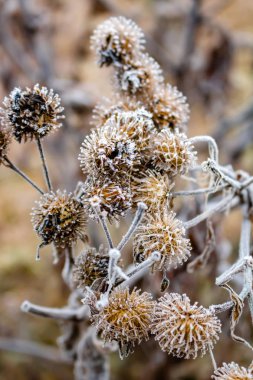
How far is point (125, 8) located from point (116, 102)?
185 centimetres

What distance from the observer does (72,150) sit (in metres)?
2.12

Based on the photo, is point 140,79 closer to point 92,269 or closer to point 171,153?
point 171,153

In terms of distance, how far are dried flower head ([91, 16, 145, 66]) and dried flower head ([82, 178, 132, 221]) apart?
0.28m

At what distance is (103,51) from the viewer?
85cm

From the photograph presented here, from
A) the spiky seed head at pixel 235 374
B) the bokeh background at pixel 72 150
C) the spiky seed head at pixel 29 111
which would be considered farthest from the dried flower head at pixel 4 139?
the bokeh background at pixel 72 150

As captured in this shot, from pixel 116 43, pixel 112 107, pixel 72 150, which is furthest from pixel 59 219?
pixel 72 150

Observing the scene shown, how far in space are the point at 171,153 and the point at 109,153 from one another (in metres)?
0.09

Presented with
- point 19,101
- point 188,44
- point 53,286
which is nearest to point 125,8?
point 188,44

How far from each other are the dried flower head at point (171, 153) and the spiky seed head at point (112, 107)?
116 mm

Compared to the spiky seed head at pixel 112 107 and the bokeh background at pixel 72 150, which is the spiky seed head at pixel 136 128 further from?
the bokeh background at pixel 72 150

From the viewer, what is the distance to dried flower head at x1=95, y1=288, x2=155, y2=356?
24.7 inches

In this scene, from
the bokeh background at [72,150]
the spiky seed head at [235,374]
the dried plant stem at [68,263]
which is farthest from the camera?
the bokeh background at [72,150]

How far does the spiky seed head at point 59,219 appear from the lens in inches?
26.4

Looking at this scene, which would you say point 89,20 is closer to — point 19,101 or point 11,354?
point 11,354
